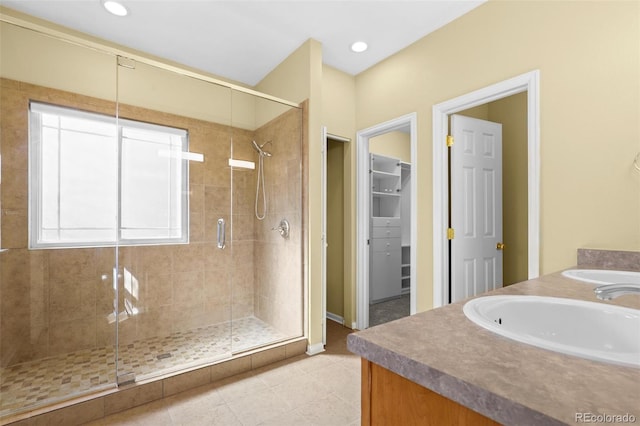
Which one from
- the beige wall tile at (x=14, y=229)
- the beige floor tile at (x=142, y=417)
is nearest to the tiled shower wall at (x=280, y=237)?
the beige floor tile at (x=142, y=417)

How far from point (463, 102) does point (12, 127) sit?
10.8 ft

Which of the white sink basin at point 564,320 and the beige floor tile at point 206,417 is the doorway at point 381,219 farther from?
the white sink basin at point 564,320

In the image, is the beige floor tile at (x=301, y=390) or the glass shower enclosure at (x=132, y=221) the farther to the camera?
the glass shower enclosure at (x=132, y=221)

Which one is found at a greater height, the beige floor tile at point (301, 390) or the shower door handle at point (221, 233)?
the shower door handle at point (221, 233)

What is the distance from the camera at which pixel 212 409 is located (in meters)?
1.86

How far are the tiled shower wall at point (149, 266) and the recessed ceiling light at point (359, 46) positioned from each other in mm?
837

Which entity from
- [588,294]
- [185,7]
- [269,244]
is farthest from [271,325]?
[185,7]

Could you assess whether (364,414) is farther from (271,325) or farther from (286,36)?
(286,36)

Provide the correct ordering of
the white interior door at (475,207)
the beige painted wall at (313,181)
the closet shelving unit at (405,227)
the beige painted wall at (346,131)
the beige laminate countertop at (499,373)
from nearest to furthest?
the beige laminate countertop at (499,373) < the white interior door at (475,207) < the beige painted wall at (313,181) < the beige painted wall at (346,131) < the closet shelving unit at (405,227)

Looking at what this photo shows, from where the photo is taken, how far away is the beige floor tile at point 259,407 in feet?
5.77

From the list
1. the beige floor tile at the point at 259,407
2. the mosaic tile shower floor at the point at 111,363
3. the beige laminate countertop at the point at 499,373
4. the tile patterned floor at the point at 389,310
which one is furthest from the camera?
the tile patterned floor at the point at 389,310

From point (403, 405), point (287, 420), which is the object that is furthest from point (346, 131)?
point (403, 405)

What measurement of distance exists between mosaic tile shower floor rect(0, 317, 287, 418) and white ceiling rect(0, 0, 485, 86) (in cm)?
262

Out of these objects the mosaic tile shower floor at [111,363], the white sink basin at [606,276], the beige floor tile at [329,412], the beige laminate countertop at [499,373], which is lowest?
the beige floor tile at [329,412]
